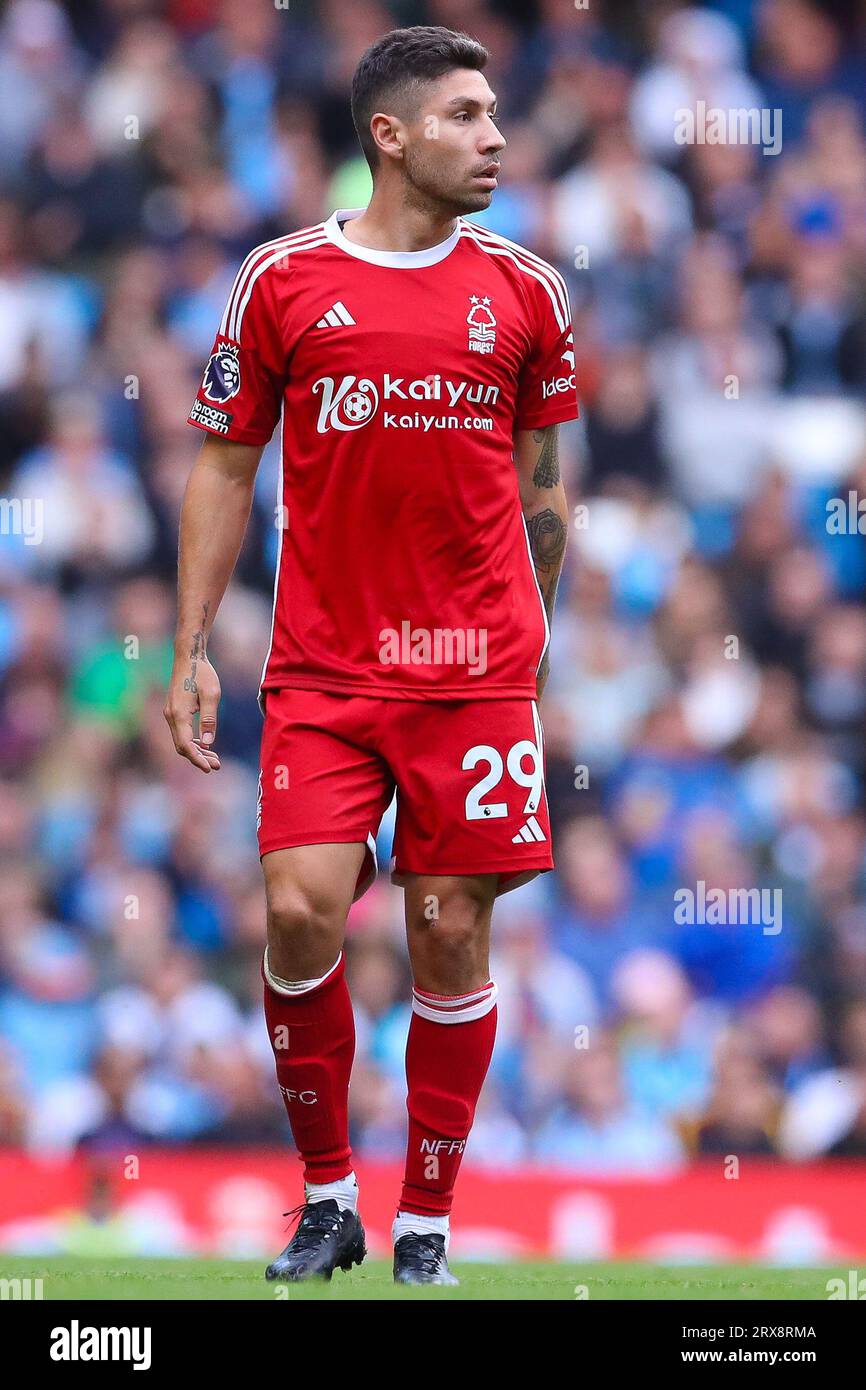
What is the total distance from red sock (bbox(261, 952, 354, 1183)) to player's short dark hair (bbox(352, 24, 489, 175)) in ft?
6.04

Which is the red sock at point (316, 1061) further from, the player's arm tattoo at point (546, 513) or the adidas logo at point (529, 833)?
the player's arm tattoo at point (546, 513)

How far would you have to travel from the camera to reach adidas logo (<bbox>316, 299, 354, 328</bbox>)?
15.7ft

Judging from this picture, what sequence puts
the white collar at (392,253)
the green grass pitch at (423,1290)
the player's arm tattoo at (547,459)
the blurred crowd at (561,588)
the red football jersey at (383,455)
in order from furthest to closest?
the blurred crowd at (561,588)
the player's arm tattoo at (547,459)
the white collar at (392,253)
the red football jersey at (383,455)
the green grass pitch at (423,1290)

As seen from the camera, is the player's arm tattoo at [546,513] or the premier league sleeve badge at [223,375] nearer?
the premier league sleeve badge at [223,375]

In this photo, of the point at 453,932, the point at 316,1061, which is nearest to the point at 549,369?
the point at 453,932

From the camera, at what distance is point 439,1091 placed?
4883 mm

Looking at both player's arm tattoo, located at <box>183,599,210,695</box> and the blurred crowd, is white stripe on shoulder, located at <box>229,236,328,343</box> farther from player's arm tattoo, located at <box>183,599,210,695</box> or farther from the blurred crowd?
the blurred crowd

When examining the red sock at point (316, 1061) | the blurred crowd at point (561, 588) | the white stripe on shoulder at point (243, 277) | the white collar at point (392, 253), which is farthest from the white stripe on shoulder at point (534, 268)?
the blurred crowd at point (561, 588)

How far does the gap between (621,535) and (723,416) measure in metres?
0.84

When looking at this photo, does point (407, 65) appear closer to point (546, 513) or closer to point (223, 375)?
point (223, 375)

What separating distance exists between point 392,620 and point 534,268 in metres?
0.90

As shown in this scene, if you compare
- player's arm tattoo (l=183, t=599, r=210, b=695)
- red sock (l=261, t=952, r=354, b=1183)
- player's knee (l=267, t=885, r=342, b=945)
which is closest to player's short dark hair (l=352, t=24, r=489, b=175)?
player's arm tattoo (l=183, t=599, r=210, b=695)

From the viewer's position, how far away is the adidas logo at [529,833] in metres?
4.85

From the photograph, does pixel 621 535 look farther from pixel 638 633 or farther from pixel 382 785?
pixel 382 785
